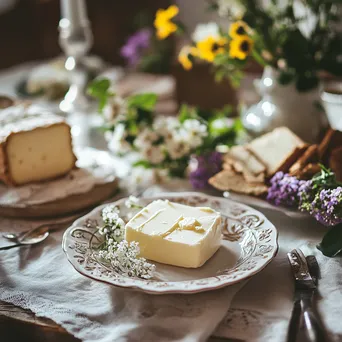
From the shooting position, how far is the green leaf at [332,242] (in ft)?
3.53

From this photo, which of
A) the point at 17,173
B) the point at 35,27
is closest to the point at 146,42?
the point at 17,173

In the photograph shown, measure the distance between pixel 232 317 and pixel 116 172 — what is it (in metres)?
0.72

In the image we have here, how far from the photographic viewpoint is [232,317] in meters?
0.94

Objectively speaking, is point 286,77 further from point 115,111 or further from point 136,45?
point 136,45

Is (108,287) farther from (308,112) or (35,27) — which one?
(35,27)

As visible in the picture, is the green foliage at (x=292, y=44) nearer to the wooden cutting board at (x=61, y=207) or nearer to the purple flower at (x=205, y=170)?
the purple flower at (x=205, y=170)

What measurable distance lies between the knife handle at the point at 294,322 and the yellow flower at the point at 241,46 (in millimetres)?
804

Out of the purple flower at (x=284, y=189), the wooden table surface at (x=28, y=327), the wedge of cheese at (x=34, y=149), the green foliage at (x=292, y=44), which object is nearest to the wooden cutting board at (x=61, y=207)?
the wedge of cheese at (x=34, y=149)

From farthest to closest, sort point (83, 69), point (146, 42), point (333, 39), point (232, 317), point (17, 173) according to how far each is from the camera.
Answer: point (146, 42) < point (83, 69) < point (333, 39) < point (17, 173) < point (232, 317)

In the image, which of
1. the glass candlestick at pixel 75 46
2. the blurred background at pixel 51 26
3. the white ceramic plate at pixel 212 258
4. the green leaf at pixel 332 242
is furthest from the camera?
the blurred background at pixel 51 26

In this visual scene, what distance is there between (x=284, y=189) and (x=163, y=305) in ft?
1.40

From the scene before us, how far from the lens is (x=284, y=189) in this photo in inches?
48.3

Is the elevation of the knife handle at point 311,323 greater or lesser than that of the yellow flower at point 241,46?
lesser

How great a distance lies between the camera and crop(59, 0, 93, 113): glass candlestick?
1903 mm
